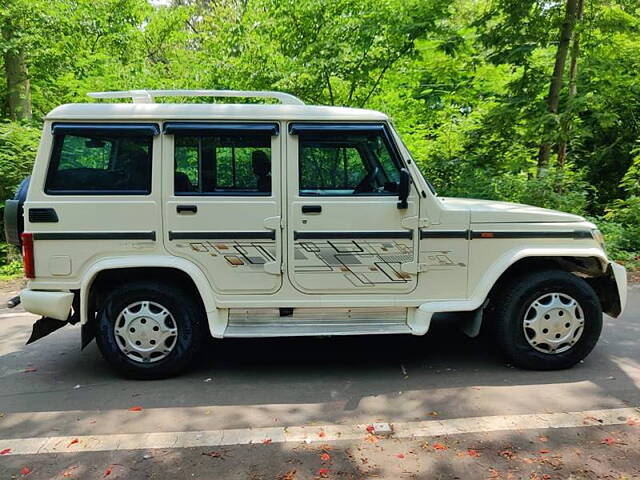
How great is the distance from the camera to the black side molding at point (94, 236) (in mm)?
3932

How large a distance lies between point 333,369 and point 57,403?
2.20m

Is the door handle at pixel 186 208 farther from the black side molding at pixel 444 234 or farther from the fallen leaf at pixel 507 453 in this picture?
the fallen leaf at pixel 507 453

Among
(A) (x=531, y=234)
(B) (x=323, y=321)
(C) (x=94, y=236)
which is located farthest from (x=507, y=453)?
(C) (x=94, y=236)

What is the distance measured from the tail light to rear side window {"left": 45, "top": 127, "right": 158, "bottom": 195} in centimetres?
40

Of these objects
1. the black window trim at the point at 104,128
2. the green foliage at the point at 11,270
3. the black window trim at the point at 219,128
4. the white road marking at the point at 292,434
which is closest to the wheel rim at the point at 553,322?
the white road marking at the point at 292,434

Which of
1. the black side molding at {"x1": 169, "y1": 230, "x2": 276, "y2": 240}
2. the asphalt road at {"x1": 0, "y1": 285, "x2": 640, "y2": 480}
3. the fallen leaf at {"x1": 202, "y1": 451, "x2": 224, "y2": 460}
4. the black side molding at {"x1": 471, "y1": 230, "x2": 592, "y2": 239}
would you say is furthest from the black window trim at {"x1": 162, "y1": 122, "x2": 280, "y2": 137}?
the fallen leaf at {"x1": 202, "y1": 451, "x2": 224, "y2": 460}

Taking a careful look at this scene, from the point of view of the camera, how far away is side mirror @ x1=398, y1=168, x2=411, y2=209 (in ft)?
13.0

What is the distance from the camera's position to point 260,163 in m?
4.07

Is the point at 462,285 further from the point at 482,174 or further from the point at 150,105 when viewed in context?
the point at 482,174

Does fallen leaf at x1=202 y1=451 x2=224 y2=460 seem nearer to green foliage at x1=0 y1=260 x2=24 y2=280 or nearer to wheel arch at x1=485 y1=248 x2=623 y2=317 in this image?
wheel arch at x1=485 y1=248 x2=623 y2=317

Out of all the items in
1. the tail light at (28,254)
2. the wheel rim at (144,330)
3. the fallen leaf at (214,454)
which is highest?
the tail light at (28,254)

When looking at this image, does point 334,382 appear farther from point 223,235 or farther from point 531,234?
point 531,234

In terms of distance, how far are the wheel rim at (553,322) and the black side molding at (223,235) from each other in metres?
2.29

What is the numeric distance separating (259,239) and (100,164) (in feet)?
4.68
